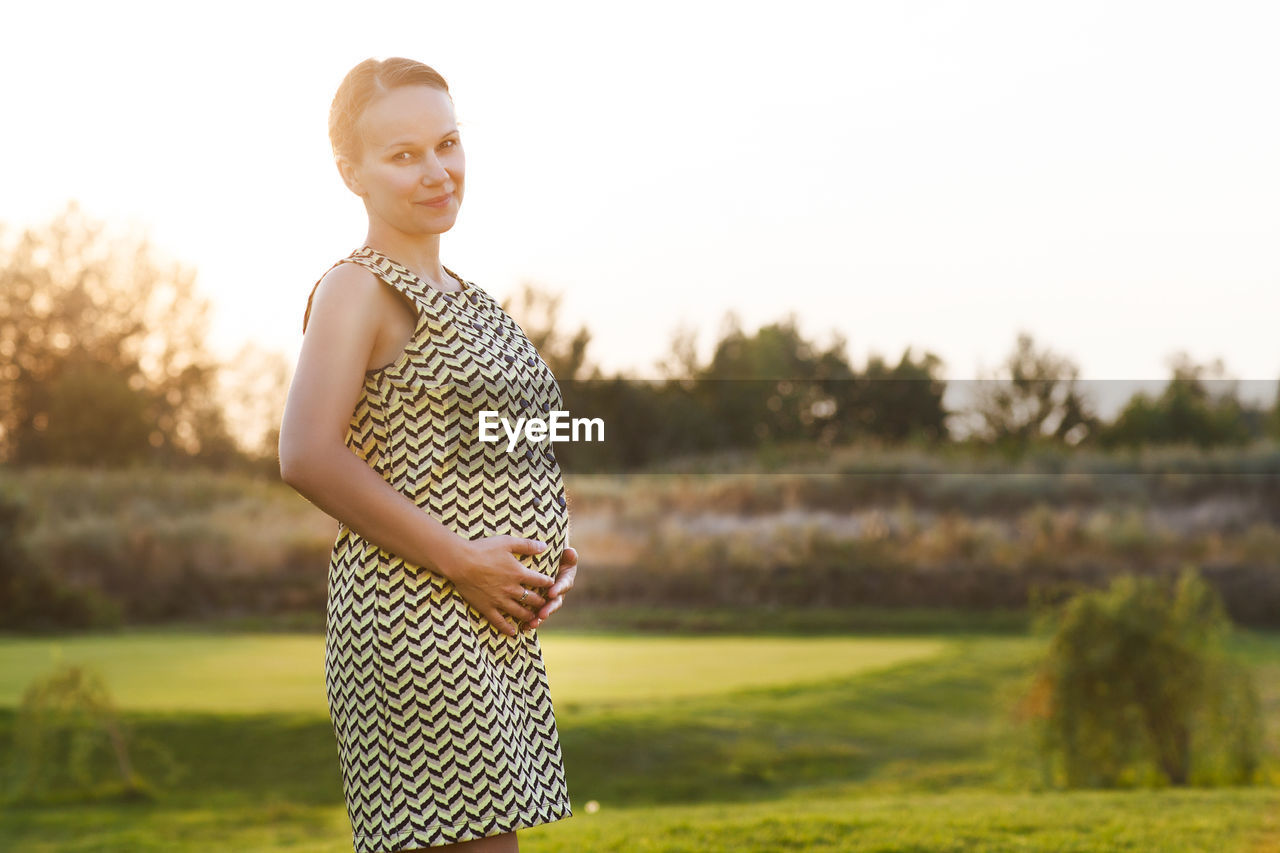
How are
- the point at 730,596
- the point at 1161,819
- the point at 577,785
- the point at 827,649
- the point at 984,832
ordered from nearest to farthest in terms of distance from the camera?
the point at 984,832, the point at 1161,819, the point at 577,785, the point at 827,649, the point at 730,596

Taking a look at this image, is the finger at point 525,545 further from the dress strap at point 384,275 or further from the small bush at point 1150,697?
the small bush at point 1150,697

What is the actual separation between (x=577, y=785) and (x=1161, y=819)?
16.5ft

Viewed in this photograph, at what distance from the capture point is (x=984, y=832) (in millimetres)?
3754

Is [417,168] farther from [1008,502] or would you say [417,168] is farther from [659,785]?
[1008,502]

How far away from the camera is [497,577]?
4.43 ft

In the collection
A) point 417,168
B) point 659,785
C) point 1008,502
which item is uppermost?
point 417,168

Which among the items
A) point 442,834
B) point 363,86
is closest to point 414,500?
point 442,834

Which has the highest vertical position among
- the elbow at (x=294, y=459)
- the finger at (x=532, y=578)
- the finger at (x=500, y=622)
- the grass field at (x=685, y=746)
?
the elbow at (x=294, y=459)

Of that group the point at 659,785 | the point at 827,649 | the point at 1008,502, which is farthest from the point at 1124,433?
the point at 659,785

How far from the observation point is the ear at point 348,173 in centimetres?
144

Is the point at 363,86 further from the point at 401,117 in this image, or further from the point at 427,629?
the point at 427,629

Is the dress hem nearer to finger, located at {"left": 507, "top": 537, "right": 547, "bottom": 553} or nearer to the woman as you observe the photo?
the woman

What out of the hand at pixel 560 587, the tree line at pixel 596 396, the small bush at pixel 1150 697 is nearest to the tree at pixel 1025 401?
the tree line at pixel 596 396

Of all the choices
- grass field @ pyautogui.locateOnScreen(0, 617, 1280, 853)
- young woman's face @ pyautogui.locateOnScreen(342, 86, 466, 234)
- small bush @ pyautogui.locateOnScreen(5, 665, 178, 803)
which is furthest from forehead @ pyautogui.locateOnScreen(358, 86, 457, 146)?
small bush @ pyautogui.locateOnScreen(5, 665, 178, 803)
